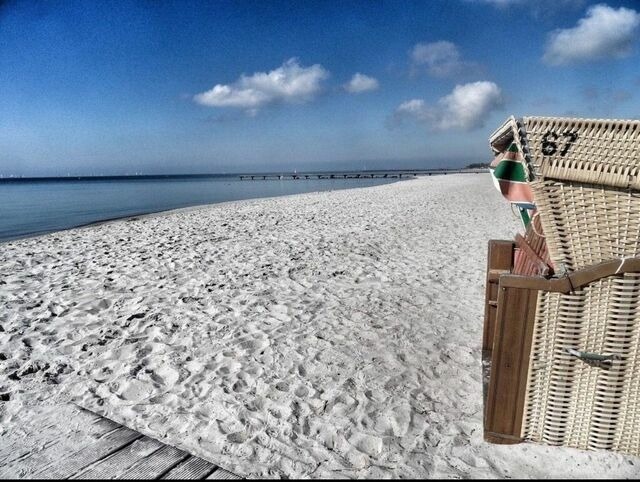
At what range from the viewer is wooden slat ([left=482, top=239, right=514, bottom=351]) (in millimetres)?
3084

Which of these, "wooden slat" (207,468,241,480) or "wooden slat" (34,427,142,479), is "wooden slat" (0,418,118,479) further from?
"wooden slat" (207,468,241,480)

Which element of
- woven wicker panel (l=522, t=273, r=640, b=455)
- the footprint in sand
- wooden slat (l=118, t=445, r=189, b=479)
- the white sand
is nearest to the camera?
woven wicker panel (l=522, t=273, r=640, b=455)

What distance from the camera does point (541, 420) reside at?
2.08 meters

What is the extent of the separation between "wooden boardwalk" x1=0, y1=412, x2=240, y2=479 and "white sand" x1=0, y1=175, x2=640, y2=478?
0.38ft

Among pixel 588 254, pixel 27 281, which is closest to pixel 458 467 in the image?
pixel 588 254

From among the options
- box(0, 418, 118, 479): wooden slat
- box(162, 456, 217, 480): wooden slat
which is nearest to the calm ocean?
box(0, 418, 118, 479): wooden slat

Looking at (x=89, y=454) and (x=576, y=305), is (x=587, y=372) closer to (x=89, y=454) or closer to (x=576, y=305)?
(x=576, y=305)

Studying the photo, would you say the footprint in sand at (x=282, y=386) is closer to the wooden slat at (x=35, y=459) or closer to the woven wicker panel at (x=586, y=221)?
the wooden slat at (x=35, y=459)

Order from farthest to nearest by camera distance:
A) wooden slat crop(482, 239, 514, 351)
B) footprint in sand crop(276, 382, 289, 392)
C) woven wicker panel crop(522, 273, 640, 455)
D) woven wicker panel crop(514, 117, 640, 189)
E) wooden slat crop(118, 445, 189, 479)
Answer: wooden slat crop(482, 239, 514, 351) < footprint in sand crop(276, 382, 289, 392) < wooden slat crop(118, 445, 189, 479) < woven wicker panel crop(522, 273, 640, 455) < woven wicker panel crop(514, 117, 640, 189)

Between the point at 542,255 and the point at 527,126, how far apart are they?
0.98 metres

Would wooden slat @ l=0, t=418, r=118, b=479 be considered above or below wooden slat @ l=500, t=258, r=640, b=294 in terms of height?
below

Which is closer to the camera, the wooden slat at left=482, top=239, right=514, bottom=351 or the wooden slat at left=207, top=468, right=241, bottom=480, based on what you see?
the wooden slat at left=207, top=468, right=241, bottom=480

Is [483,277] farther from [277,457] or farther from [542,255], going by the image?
[277,457]

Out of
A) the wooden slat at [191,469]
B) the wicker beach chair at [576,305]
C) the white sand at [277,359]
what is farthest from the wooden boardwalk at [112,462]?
the wicker beach chair at [576,305]
